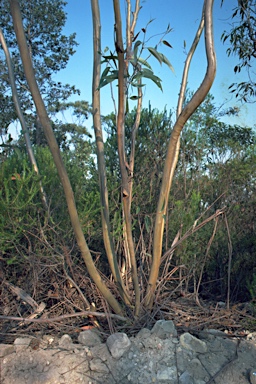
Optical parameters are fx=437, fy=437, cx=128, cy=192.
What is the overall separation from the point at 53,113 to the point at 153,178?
623 inches

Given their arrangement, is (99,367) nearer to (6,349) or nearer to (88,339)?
(88,339)

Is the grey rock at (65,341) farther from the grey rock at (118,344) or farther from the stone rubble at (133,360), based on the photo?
the grey rock at (118,344)

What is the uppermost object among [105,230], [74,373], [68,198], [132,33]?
[132,33]

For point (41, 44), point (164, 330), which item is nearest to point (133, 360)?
point (164, 330)

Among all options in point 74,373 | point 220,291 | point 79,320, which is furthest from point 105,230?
point 220,291

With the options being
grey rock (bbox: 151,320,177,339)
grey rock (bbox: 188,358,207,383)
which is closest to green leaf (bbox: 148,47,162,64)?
grey rock (bbox: 151,320,177,339)

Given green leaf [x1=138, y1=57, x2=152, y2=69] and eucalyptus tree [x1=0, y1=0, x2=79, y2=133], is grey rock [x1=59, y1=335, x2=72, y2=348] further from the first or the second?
eucalyptus tree [x1=0, y1=0, x2=79, y2=133]

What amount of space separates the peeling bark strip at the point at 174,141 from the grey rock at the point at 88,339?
0.63m

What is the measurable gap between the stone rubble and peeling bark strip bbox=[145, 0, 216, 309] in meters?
0.55

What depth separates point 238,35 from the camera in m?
8.59

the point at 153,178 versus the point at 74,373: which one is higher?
the point at 153,178

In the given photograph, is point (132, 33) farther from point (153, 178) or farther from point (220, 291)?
point (220, 291)

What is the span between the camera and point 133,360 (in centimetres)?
377

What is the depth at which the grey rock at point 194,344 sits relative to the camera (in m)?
3.86
